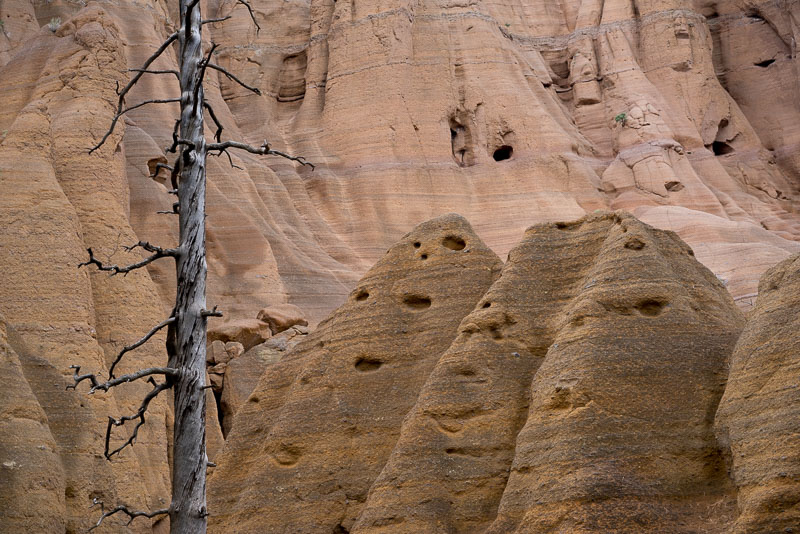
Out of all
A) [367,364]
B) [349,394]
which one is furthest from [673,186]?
[349,394]

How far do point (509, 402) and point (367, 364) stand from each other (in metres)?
3.45

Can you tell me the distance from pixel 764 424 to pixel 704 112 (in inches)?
1962

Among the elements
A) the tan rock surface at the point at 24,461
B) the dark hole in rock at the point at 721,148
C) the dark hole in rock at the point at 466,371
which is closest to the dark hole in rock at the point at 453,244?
the dark hole in rock at the point at 466,371

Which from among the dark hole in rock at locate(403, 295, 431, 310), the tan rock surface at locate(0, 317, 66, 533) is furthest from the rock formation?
the dark hole in rock at locate(403, 295, 431, 310)

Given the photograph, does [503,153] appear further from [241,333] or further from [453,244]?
[453,244]

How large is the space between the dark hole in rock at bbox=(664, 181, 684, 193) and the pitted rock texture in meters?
36.1

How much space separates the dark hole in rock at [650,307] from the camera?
658 inches

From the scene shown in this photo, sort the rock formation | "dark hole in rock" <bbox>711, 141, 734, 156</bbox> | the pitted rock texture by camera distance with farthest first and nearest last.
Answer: "dark hole in rock" <bbox>711, 141, 734, 156</bbox>
the rock formation
the pitted rock texture

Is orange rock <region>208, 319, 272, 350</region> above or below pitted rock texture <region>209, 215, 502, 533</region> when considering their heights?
above

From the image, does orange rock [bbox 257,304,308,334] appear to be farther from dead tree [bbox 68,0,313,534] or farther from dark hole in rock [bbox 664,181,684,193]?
dead tree [bbox 68,0,313,534]

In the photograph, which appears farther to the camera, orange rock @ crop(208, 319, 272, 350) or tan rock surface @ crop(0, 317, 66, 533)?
orange rock @ crop(208, 319, 272, 350)

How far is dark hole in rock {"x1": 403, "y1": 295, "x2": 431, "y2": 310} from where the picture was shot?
20234mm

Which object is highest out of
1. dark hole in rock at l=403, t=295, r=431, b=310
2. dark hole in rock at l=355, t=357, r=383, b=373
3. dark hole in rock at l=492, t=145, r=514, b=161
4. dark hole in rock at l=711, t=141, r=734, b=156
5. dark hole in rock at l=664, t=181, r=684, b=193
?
dark hole in rock at l=711, t=141, r=734, b=156

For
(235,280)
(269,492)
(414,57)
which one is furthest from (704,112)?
(269,492)
